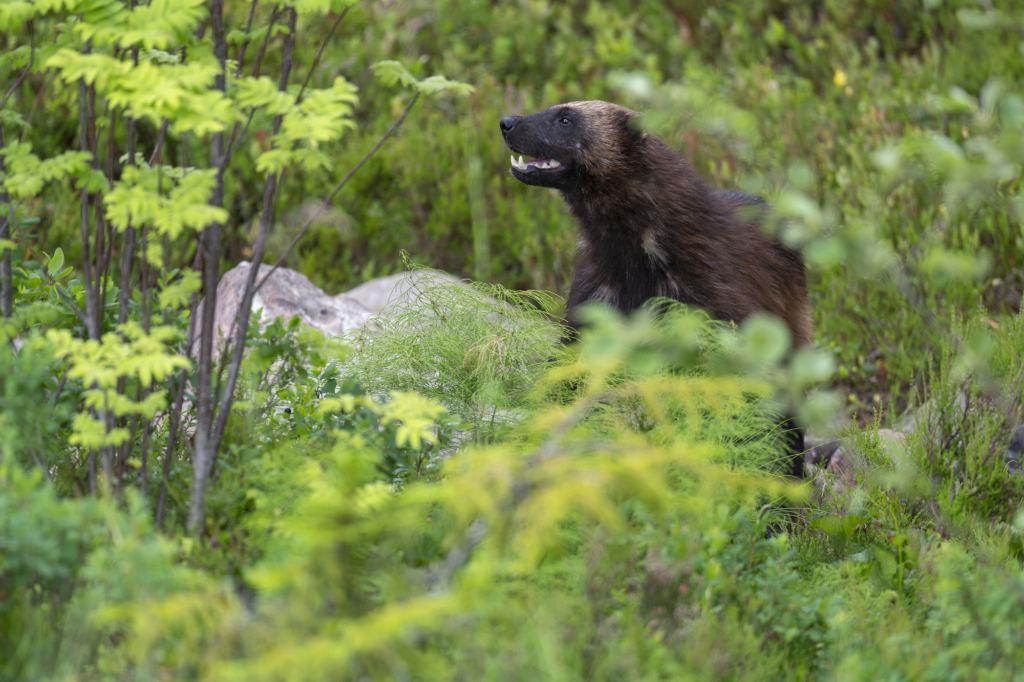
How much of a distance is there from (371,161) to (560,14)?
3264 millimetres

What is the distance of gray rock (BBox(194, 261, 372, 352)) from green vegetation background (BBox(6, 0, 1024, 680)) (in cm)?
110

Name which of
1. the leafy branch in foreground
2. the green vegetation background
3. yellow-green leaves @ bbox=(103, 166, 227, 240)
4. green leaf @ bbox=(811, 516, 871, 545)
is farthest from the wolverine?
yellow-green leaves @ bbox=(103, 166, 227, 240)

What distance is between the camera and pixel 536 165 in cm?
431

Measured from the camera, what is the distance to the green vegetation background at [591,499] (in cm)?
180

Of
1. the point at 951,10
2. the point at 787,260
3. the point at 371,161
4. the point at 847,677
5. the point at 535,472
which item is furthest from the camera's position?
the point at 951,10

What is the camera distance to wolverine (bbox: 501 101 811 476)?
388cm

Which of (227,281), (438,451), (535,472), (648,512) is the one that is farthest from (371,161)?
(535,472)

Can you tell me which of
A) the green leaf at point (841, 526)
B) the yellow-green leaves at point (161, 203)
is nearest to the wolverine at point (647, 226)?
the green leaf at point (841, 526)

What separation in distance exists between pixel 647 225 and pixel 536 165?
25.3 inches

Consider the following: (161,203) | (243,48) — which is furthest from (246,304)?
(243,48)

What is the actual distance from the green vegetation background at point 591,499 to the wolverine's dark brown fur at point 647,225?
0.51 metres

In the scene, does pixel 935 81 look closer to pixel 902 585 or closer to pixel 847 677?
pixel 902 585

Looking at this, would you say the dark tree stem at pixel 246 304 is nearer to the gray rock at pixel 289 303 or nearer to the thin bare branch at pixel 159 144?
the thin bare branch at pixel 159 144

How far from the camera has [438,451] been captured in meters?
3.08
